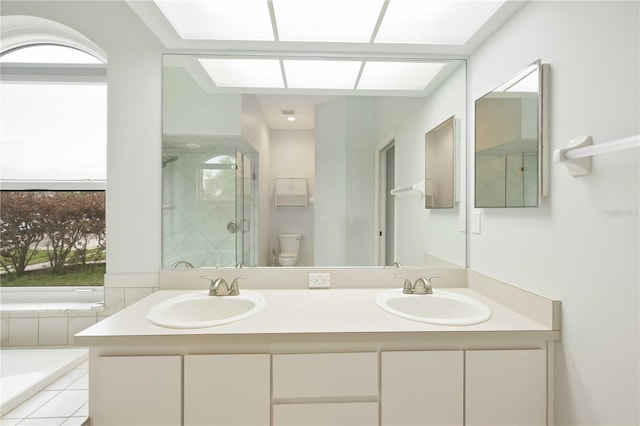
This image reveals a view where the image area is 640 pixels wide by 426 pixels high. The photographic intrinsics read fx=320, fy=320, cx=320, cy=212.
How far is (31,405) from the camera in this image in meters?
1.40

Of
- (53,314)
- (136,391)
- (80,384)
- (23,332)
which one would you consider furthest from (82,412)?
(23,332)

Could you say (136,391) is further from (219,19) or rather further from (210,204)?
(219,19)

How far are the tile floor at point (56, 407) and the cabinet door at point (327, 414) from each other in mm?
715

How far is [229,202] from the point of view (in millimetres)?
1854

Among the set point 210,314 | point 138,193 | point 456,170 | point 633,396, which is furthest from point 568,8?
point 138,193

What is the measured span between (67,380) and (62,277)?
2.71ft

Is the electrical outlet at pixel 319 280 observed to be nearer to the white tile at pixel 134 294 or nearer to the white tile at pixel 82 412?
the white tile at pixel 134 294

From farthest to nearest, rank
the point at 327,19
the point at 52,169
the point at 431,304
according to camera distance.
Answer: the point at 52,169 < the point at 431,304 < the point at 327,19

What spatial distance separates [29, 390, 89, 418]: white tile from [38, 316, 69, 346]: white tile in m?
0.50

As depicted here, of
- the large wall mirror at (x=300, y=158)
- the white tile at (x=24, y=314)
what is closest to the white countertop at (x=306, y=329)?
the large wall mirror at (x=300, y=158)

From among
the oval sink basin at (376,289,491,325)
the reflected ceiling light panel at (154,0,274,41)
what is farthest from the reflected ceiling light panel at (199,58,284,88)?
the oval sink basin at (376,289,491,325)

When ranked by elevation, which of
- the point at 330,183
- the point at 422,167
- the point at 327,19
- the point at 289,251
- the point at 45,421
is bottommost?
the point at 45,421

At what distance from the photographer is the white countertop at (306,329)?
46.2 inches

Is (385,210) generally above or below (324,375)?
above
